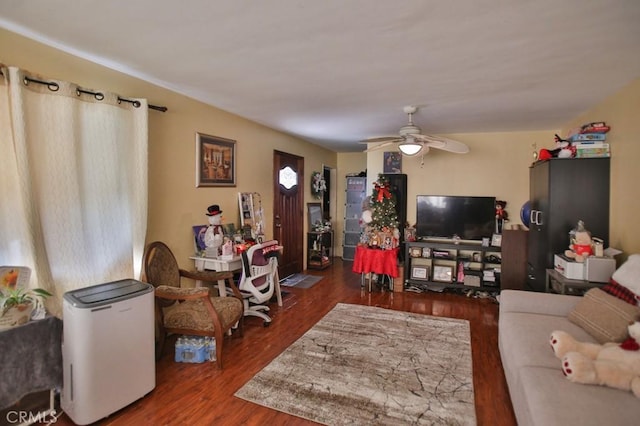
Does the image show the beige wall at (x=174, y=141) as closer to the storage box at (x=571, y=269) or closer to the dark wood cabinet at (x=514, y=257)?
the dark wood cabinet at (x=514, y=257)

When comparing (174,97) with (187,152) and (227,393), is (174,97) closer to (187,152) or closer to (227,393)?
(187,152)

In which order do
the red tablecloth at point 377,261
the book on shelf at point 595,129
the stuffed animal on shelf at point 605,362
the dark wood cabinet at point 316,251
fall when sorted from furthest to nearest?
the dark wood cabinet at point 316,251
the red tablecloth at point 377,261
the book on shelf at point 595,129
the stuffed animal on shelf at point 605,362

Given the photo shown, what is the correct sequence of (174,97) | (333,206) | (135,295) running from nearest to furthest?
(135,295)
(174,97)
(333,206)

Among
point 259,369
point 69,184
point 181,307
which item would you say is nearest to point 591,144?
point 259,369

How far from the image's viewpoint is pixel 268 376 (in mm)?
2611

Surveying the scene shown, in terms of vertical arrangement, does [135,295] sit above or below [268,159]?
below

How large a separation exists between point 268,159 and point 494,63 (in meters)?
3.26

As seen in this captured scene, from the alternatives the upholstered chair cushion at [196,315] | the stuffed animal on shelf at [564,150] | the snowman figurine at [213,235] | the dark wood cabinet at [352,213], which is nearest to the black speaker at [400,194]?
the dark wood cabinet at [352,213]

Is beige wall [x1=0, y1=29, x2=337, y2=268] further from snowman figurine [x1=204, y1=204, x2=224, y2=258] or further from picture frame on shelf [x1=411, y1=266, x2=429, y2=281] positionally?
picture frame on shelf [x1=411, y1=266, x2=429, y2=281]

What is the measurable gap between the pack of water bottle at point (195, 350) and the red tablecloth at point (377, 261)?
8.23 feet

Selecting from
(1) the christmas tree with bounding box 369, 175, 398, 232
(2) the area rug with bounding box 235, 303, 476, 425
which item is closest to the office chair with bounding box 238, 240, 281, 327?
(2) the area rug with bounding box 235, 303, 476, 425

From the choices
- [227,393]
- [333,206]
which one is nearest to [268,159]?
[333,206]

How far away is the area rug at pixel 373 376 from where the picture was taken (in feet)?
7.21

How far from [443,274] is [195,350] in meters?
3.62
